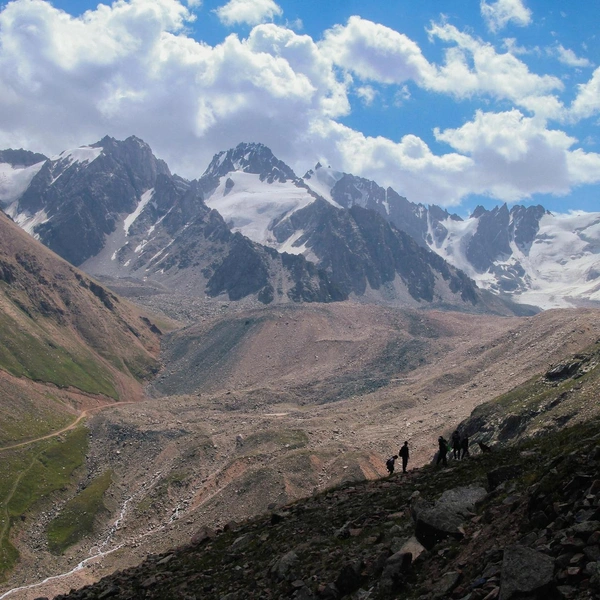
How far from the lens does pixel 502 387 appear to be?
148875 millimetres

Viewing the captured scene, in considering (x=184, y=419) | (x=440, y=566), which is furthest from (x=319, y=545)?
(x=184, y=419)

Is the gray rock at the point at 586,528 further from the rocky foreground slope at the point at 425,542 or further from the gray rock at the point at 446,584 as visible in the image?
the gray rock at the point at 446,584

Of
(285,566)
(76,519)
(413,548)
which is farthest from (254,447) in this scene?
(413,548)

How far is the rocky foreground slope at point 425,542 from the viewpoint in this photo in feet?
57.5

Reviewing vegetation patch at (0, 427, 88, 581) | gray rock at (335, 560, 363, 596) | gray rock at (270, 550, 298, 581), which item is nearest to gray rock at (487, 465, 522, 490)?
gray rock at (335, 560, 363, 596)

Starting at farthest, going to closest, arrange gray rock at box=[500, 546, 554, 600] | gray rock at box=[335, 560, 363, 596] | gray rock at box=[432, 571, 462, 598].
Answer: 1. gray rock at box=[335, 560, 363, 596]
2. gray rock at box=[432, 571, 462, 598]
3. gray rock at box=[500, 546, 554, 600]

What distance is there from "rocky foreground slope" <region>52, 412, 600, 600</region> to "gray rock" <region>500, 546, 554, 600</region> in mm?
27

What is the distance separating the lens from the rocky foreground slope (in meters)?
17.5

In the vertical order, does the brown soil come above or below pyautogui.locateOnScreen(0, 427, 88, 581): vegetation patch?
below

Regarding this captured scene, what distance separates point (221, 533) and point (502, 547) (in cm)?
2803

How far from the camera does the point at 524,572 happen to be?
55.3 feet

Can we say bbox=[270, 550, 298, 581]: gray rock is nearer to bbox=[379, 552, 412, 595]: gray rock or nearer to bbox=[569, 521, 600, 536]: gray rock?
bbox=[379, 552, 412, 595]: gray rock

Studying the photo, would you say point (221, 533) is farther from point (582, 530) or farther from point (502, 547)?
point (582, 530)

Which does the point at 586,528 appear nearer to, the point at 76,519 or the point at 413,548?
the point at 413,548
